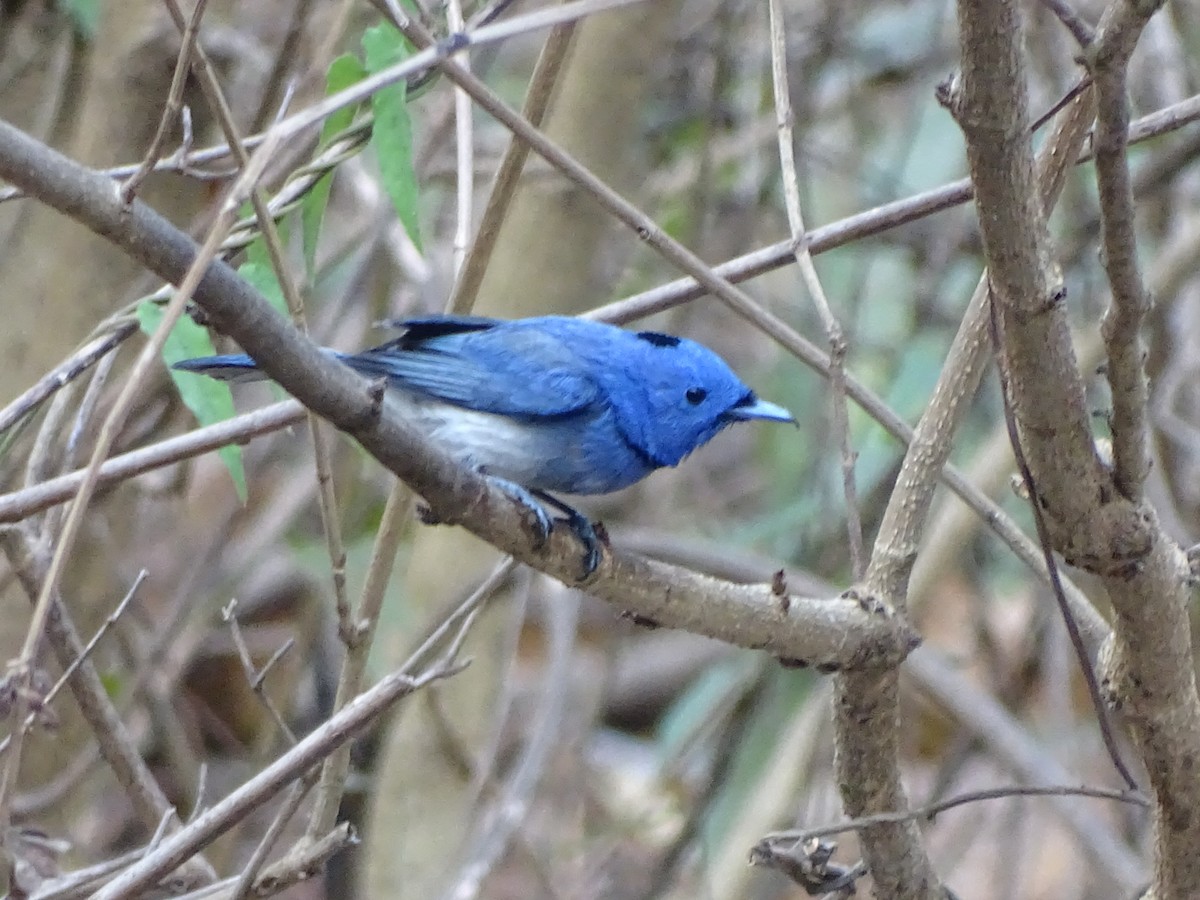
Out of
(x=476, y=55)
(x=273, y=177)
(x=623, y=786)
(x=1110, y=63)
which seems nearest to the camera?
(x=1110, y=63)

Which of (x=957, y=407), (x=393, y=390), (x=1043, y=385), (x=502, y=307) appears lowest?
(x=1043, y=385)

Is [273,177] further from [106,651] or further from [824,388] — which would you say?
[824,388]

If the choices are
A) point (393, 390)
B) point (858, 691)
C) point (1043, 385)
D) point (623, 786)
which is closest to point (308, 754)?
point (858, 691)

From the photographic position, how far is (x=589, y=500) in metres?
5.01

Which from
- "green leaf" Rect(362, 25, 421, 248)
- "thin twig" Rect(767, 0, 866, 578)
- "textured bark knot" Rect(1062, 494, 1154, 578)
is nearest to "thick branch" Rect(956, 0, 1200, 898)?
"textured bark knot" Rect(1062, 494, 1154, 578)

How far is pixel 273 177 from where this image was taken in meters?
A: 2.99

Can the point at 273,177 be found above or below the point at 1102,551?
above

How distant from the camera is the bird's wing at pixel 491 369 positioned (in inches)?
98.7

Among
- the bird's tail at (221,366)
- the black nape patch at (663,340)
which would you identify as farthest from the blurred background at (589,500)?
the black nape patch at (663,340)

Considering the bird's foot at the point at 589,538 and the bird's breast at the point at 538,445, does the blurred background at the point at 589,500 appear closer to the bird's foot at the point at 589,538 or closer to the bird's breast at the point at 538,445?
the bird's breast at the point at 538,445

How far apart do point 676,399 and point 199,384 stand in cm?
88

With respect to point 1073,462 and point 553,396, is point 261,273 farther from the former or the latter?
point 1073,462

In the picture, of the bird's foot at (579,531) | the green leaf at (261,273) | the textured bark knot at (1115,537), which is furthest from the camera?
the green leaf at (261,273)

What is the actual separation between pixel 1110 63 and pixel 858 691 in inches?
33.4
